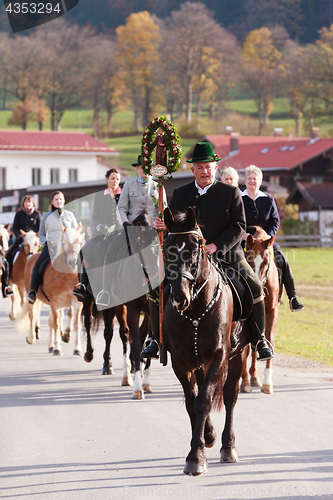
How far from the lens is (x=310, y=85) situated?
80250 mm

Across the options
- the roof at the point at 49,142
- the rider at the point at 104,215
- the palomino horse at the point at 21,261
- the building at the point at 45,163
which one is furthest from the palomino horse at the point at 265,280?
the roof at the point at 49,142

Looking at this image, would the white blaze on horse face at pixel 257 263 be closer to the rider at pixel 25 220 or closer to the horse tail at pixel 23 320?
the horse tail at pixel 23 320

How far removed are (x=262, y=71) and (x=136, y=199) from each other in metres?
91.6

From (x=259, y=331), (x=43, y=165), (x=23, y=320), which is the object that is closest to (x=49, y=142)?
(x=43, y=165)

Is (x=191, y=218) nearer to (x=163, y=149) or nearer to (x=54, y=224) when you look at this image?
(x=163, y=149)

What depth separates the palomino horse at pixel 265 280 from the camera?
8159 millimetres

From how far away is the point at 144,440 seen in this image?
6.45 metres

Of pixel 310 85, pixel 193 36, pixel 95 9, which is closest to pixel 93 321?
pixel 310 85

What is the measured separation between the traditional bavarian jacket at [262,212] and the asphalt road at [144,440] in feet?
7.25

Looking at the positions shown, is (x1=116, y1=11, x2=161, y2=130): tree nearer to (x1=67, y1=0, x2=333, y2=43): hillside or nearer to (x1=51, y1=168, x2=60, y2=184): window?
(x1=51, y1=168, x2=60, y2=184): window

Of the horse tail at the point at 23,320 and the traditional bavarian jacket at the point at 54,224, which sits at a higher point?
the traditional bavarian jacket at the point at 54,224

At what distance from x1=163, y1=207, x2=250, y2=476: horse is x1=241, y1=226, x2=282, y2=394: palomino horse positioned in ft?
7.18

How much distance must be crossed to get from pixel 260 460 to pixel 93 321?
5590 mm

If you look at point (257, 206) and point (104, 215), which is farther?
point (104, 215)
